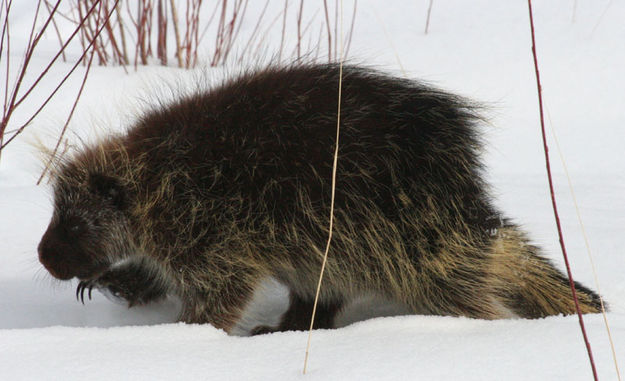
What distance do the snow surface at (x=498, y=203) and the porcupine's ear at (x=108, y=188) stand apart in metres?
0.37

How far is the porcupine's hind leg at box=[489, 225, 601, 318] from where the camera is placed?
220 centimetres

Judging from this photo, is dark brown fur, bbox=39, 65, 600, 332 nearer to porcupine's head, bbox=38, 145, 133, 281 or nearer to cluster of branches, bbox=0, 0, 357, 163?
porcupine's head, bbox=38, 145, 133, 281

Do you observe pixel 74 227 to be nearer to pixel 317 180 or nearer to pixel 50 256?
pixel 50 256

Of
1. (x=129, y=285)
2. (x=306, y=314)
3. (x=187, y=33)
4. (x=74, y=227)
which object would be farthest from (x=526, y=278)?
(x=187, y=33)

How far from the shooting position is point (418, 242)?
2070mm

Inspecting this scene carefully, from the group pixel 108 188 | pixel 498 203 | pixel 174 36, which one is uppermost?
pixel 108 188

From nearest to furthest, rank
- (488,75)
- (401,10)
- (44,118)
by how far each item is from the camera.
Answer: (44,118) < (488,75) < (401,10)

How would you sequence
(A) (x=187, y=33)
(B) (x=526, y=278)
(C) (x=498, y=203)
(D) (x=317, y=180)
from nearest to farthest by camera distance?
(D) (x=317, y=180) < (B) (x=526, y=278) < (C) (x=498, y=203) < (A) (x=187, y=33)

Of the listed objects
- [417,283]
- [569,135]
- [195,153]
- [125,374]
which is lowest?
[569,135]

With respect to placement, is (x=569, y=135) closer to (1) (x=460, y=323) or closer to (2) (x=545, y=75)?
(2) (x=545, y=75)

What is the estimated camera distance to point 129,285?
235cm

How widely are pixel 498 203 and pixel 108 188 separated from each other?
1832 millimetres

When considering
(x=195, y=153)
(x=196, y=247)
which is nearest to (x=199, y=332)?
(x=196, y=247)

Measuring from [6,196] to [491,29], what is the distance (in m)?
3.99
